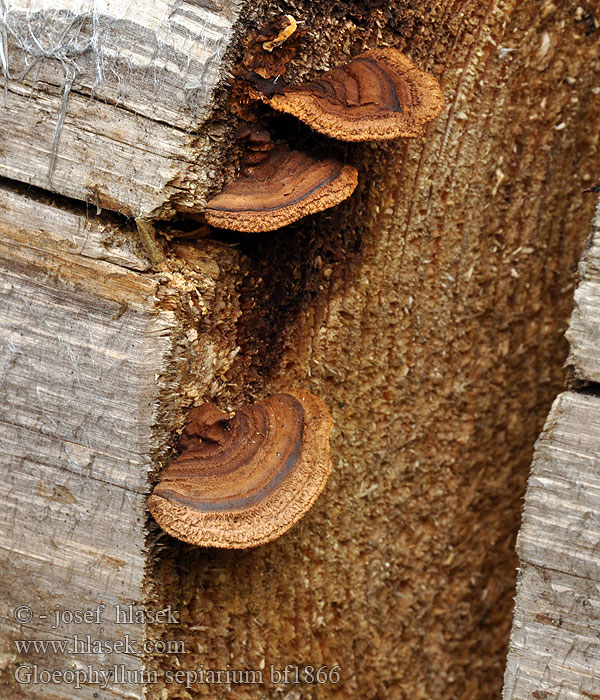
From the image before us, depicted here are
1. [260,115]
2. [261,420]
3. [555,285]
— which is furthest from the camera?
[555,285]

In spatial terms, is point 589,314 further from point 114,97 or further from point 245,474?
point 114,97

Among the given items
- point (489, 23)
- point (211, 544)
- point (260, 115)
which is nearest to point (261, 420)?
point (211, 544)

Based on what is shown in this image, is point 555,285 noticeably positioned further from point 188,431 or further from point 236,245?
point 188,431

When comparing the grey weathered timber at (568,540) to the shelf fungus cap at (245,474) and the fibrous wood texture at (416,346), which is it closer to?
the fibrous wood texture at (416,346)

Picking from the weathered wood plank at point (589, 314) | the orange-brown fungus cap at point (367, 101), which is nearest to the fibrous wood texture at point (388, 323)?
the orange-brown fungus cap at point (367, 101)

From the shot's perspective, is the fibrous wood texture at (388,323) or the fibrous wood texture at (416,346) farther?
the fibrous wood texture at (416,346)

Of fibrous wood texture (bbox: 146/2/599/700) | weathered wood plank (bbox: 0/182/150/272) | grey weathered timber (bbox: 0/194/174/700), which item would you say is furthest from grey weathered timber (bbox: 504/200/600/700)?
weathered wood plank (bbox: 0/182/150/272)
